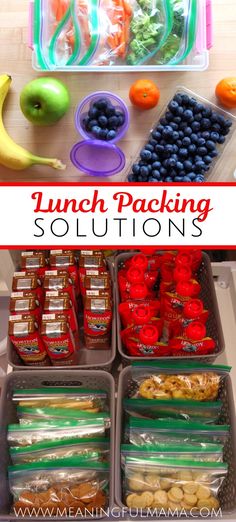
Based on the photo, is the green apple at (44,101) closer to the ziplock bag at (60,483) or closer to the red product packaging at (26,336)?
the red product packaging at (26,336)

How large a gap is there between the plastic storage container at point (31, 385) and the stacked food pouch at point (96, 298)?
0.38 ft

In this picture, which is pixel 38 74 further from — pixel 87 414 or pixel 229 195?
pixel 87 414

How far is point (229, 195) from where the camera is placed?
89 centimetres

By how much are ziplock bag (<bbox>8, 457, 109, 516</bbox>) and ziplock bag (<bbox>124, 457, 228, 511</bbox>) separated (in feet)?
0.19

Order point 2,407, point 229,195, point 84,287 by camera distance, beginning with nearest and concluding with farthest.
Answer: point 229,195 < point 2,407 < point 84,287

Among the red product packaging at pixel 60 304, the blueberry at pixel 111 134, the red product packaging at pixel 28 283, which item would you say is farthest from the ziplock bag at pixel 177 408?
the blueberry at pixel 111 134

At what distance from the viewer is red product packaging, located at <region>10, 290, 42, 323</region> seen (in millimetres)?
1088

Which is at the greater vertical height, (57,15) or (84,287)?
(57,15)

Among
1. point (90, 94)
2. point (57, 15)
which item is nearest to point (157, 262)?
point (90, 94)

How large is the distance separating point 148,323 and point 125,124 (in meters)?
0.48

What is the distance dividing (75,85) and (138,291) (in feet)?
1.81

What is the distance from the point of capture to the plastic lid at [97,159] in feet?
3.63

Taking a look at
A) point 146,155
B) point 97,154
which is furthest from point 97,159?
point 146,155

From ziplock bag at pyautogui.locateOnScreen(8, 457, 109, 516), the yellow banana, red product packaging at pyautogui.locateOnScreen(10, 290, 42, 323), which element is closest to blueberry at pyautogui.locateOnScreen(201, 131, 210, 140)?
the yellow banana
